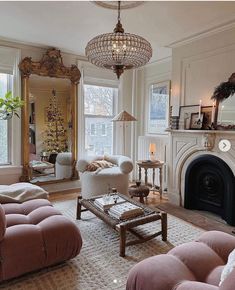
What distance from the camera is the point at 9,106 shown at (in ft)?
12.2

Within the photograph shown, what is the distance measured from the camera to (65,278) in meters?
1.99

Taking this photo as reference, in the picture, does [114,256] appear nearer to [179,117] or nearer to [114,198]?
[114,198]

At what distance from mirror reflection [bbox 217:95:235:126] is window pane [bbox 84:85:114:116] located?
2494 mm

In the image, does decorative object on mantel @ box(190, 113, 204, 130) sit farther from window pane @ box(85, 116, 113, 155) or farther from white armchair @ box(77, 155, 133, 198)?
window pane @ box(85, 116, 113, 155)

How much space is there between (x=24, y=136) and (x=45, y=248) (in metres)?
2.66

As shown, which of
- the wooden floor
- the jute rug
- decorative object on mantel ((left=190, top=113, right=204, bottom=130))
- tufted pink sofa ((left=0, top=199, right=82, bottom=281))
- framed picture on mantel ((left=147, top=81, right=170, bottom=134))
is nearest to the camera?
tufted pink sofa ((left=0, top=199, right=82, bottom=281))

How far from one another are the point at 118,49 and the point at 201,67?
6.02ft

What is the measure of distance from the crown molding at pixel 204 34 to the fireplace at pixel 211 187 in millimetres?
1719

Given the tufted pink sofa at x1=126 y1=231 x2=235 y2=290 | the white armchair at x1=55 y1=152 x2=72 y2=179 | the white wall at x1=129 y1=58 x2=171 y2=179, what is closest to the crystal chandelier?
the tufted pink sofa at x1=126 y1=231 x2=235 y2=290

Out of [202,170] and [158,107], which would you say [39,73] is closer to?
[158,107]

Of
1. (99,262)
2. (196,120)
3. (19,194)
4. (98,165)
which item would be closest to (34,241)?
(99,262)

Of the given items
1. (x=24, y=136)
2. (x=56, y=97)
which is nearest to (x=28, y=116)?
(x=24, y=136)

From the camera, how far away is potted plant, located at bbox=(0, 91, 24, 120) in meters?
3.63

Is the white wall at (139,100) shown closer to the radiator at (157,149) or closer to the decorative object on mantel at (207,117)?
the radiator at (157,149)
